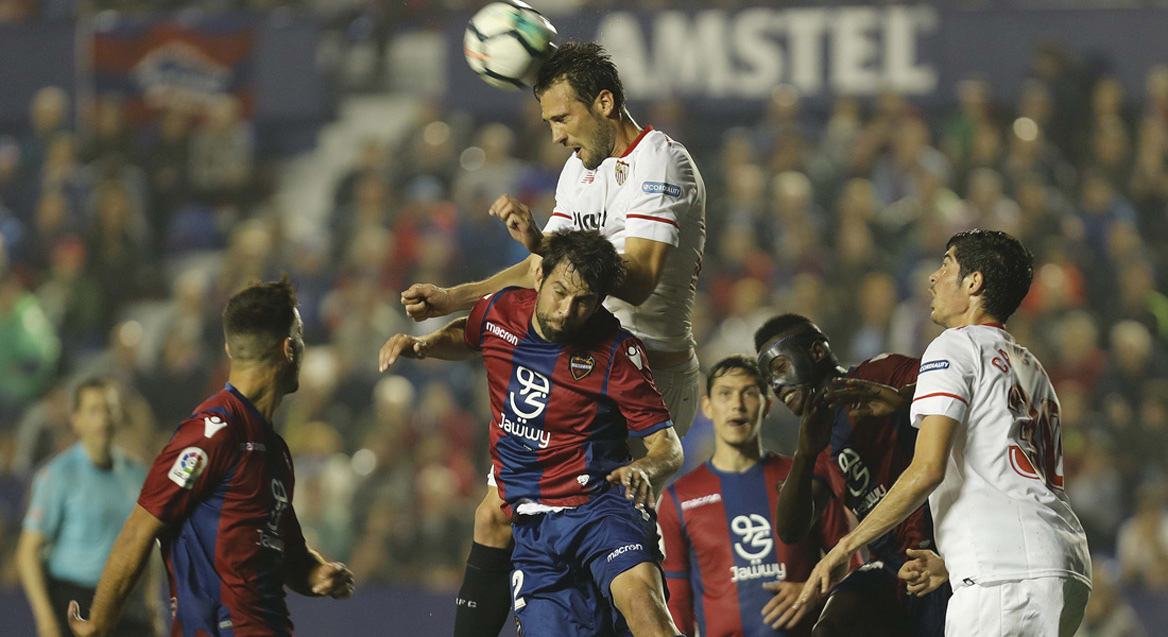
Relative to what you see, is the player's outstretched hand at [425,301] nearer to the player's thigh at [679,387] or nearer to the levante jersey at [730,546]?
the player's thigh at [679,387]

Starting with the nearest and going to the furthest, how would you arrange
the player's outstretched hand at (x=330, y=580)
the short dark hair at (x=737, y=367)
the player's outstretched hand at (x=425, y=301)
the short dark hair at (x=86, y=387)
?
the player's outstretched hand at (x=330, y=580), the player's outstretched hand at (x=425, y=301), the short dark hair at (x=737, y=367), the short dark hair at (x=86, y=387)

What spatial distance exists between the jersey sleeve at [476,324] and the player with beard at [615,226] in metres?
0.11

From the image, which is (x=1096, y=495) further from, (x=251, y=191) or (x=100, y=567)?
(x=251, y=191)

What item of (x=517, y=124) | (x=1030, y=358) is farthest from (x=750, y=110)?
(x=1030, y=358)

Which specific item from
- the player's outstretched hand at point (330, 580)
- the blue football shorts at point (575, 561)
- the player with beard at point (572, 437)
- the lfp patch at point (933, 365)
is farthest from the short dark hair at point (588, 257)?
the player's outstretched hand at point (330, 580)

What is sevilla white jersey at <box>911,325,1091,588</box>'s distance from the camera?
13.2ft

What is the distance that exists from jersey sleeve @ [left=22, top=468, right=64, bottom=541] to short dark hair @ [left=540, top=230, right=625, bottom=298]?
3982mm

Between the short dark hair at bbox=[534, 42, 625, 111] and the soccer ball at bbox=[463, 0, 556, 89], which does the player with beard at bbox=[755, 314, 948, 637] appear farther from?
the soccer ball at bbox=[463, 0, 556, 89]

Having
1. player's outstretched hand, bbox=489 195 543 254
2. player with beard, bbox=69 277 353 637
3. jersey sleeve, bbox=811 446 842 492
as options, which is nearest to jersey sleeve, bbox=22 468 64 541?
player with beard, bbox=69 277 353 637

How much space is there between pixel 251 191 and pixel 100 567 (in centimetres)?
739

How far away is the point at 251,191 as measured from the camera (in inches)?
546

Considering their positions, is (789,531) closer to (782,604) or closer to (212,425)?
(782,604)

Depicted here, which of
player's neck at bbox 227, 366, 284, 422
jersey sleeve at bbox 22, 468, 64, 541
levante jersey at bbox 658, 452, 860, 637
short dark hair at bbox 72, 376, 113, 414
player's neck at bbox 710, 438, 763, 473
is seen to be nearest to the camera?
player's neck at bbox 227, 366, 284, 422

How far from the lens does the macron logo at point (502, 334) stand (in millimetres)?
4695
